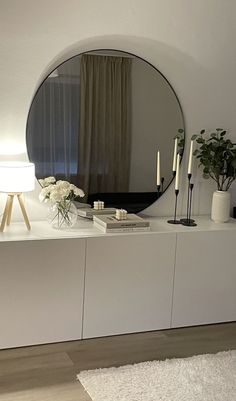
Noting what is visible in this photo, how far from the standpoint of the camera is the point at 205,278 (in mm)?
3416

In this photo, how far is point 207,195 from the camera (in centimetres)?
385

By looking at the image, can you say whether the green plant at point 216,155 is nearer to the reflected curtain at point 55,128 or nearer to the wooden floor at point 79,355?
the reflected curtain at point 55,128

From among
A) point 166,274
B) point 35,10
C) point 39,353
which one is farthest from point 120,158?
point 39,353

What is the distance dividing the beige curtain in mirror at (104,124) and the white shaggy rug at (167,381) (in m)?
1.21

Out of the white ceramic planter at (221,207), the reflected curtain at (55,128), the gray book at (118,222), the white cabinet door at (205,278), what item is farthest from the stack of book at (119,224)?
the white ceramic planter at (221,207)

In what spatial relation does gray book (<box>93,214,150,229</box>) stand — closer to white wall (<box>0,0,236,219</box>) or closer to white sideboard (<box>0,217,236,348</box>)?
white sideboard (<box>0,217,236,348</box>)

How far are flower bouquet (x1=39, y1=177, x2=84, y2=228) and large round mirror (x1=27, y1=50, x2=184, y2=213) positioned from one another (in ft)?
0.64

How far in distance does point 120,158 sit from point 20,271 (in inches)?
42.2

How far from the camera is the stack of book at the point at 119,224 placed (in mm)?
3189

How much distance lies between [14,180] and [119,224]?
0.66 meters

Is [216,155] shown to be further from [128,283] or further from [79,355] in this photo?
[79,355]

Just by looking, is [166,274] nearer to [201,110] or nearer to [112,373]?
[112,373]

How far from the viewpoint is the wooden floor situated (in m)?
2.57

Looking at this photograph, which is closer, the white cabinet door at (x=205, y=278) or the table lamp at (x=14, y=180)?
the table lamp at (x=14, y=180)
